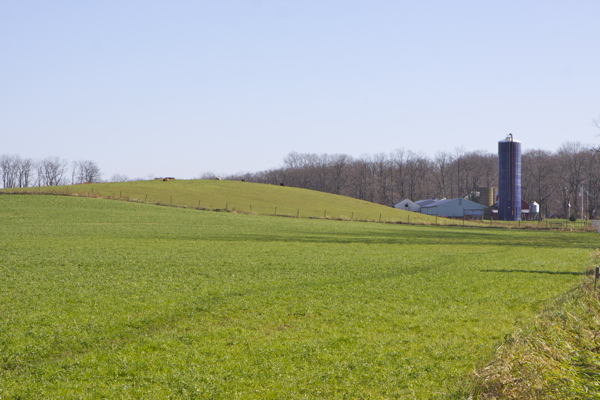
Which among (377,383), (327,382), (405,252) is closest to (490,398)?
(377,383)

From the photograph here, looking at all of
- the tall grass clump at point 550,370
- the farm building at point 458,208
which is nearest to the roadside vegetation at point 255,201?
the farm building at point 458,208

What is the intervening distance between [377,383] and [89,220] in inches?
1604

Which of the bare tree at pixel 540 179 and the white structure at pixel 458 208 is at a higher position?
the bare tree at pixel 540 179

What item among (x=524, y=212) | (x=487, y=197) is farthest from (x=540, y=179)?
(x=487, y=197)

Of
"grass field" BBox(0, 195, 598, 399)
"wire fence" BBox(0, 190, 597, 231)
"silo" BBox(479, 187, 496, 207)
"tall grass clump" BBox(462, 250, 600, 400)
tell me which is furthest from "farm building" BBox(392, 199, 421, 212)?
"tall grass clump" BBox(462, 250, 600, 400)

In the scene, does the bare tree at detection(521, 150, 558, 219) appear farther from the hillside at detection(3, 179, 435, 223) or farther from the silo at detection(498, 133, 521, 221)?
the hillside at detection(3, 179, 435, 223)

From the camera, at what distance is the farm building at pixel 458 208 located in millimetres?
96250

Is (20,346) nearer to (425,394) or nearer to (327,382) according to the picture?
(327,382)

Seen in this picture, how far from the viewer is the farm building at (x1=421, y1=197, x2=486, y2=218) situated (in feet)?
316

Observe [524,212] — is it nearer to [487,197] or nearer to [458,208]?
[487,197]

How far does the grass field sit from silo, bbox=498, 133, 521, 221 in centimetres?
6773

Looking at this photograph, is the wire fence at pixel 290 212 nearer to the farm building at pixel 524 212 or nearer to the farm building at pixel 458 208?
the farm building at pixel 458 208

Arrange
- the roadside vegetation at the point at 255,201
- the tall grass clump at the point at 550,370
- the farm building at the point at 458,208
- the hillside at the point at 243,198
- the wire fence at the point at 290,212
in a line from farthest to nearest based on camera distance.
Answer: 1. the farm building at the point at 458,208
2. the hillside at the point at 243,198
3. the roadside vegetation at the point at 255,201
4. the wire fence at the point at 290,212
5. the tall grass clump at the point at 550,370

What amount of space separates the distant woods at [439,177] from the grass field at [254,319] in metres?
103
